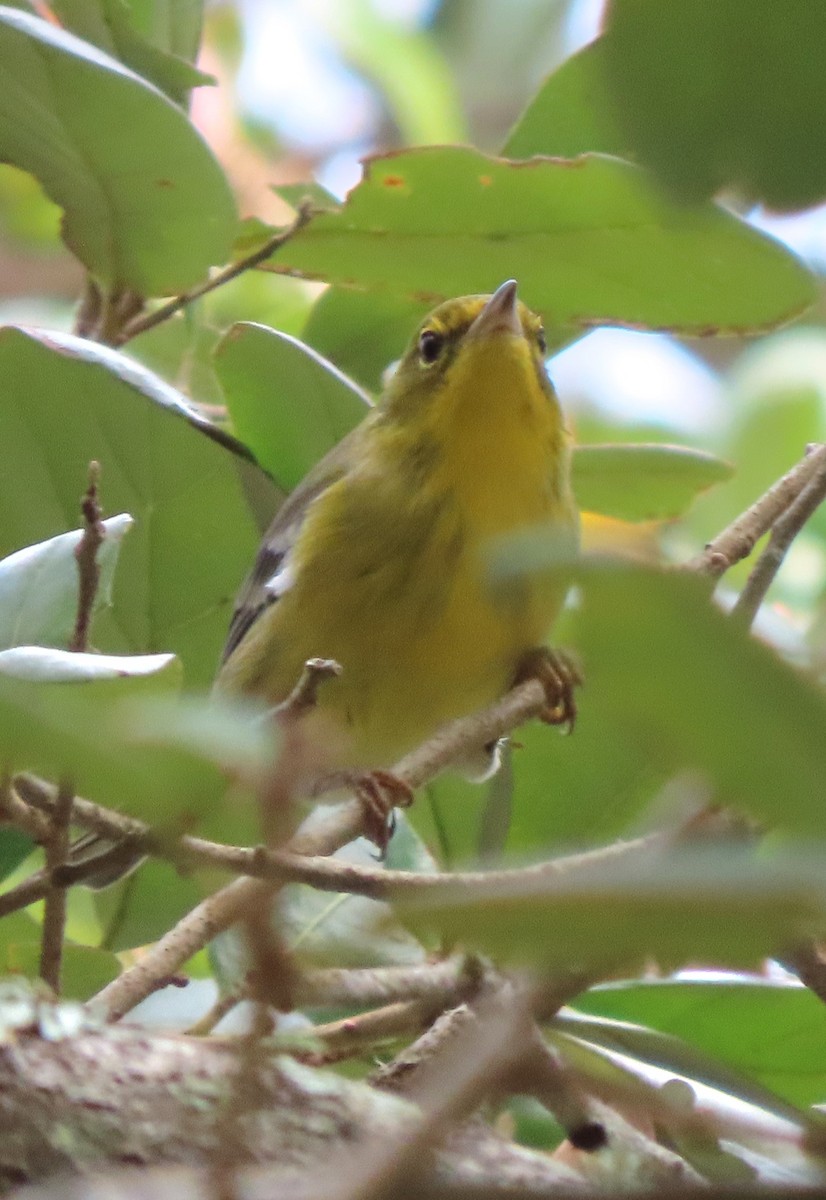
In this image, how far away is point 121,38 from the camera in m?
1.84

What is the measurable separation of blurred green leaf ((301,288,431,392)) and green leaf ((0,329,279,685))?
46cm

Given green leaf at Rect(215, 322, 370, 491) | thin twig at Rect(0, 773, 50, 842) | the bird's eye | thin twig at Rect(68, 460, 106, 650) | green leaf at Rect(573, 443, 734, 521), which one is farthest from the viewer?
the bird's eye

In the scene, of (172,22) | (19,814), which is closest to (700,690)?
(19,814)

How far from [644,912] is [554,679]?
152 centimetres

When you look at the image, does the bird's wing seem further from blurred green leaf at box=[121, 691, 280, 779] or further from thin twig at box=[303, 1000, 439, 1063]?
blurred green leaf at box=[121, 691, 280, 779]

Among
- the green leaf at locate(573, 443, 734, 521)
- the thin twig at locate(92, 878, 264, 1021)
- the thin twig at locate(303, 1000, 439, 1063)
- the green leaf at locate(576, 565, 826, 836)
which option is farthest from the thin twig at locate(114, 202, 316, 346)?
the green leaf at locate(576, 565, 826, 836)

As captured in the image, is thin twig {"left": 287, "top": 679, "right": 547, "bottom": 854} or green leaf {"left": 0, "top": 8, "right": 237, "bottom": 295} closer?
thin twig {"left": 287, "top": 679, "right": 547, "bottom": 854}

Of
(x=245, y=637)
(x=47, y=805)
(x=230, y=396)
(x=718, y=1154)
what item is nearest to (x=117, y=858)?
(x=47, y=805)

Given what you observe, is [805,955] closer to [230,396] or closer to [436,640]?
[436,640]

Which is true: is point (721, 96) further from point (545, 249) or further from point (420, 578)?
point (420, 578)

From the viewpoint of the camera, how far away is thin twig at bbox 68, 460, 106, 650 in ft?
4.13

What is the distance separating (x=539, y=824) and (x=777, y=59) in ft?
4.12

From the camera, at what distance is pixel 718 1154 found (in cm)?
130

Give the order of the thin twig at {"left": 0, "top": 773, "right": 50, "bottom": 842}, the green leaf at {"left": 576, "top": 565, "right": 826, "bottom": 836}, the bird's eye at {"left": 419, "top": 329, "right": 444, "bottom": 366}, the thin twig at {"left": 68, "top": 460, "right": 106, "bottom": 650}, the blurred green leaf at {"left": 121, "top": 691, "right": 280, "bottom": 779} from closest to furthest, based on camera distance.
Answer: the green leaf at {"left": 576, "top": 565, "right": 826, "bottom": 836}
the blurred green leaf at {"left": 121, "top": 691, "right": 280, "bottom": 779}
the thin twig at {"left": 0, "top": 773, "right": 50, "bottom": 842}
the thin twig at {"left": 68, "top": 460, "right": 106, "bottom": 650}
the bird's eye at {"left": 419, "top": 329, "right": 444, "bottom": 366}
